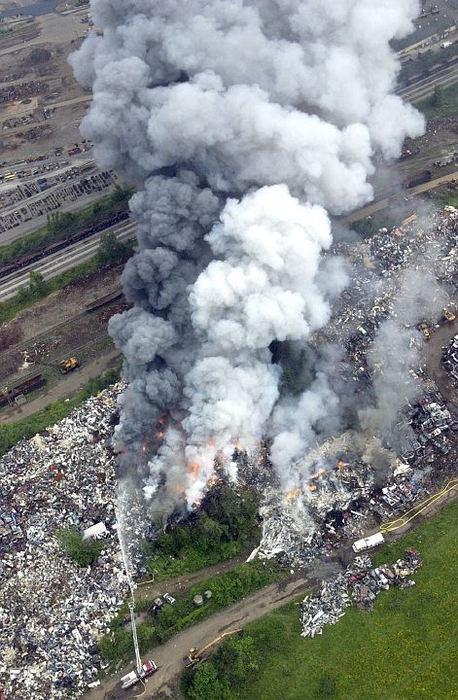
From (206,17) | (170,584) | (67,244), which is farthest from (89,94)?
(170,584)

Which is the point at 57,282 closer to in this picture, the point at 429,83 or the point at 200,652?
the point at 200,652

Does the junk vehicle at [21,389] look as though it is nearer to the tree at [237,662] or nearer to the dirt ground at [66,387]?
A: the dirt ground at [66,387]

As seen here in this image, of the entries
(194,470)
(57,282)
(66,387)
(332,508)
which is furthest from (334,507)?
(57,282)

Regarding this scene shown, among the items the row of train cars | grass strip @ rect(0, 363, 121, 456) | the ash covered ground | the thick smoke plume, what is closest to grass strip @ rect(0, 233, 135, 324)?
the row of train cars

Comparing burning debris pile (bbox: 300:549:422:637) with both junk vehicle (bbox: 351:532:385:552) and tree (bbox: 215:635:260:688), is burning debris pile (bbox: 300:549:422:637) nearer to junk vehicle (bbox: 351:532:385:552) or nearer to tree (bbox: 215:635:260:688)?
junk vehicle (bbox: 351:532:385:552)

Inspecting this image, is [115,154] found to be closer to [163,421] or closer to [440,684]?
[163,421]

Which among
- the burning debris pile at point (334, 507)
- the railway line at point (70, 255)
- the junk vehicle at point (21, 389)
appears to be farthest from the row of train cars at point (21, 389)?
the burning debris pile at point (334, 507)
